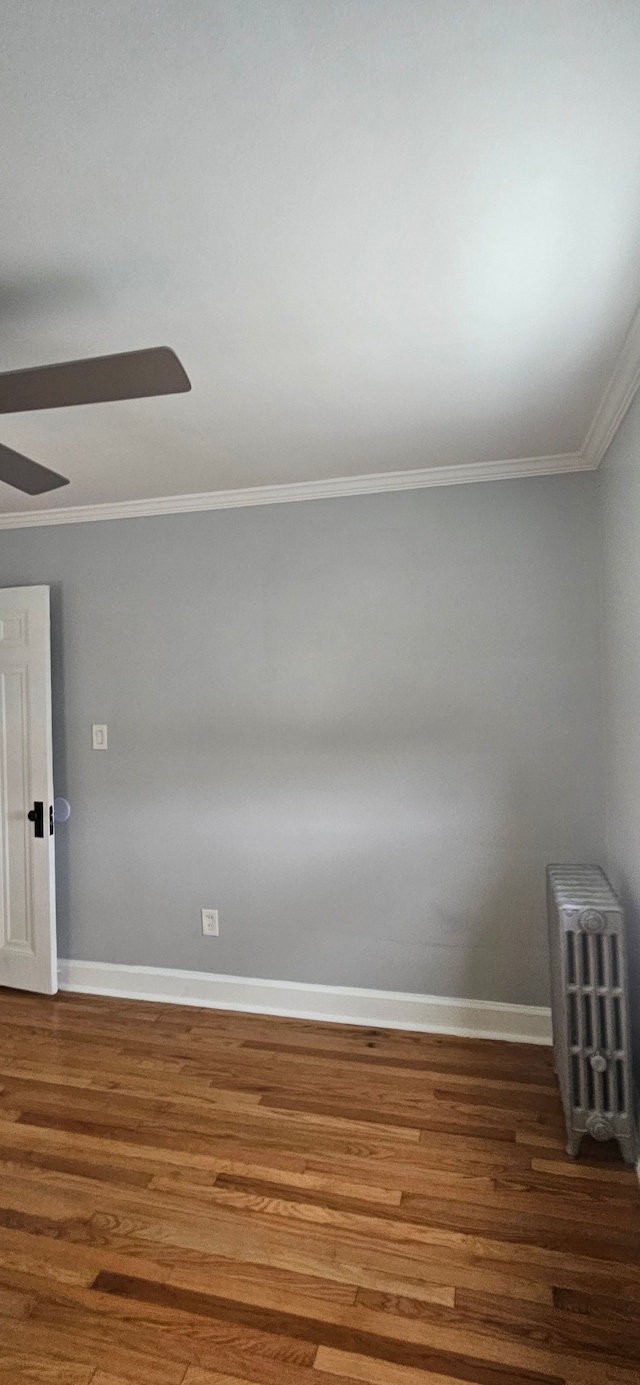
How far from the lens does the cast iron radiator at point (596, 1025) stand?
1.95 metres

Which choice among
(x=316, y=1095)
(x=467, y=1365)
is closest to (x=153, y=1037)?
(x=316, y=1095)

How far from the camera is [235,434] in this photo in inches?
90.1

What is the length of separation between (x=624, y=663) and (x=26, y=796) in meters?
2.68

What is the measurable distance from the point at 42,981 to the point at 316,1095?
1.53 metres

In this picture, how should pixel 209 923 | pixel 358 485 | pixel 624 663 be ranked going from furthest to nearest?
pixel 209 923 → pixel 358 485 → pixel 624 663

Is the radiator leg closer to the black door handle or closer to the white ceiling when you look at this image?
the white ceiling

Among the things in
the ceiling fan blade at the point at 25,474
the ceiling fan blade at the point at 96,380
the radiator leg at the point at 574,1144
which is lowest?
the radiator leg at the point at 574,1144

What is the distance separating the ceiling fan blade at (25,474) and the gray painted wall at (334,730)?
4.25ft

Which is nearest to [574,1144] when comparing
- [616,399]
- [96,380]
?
[616,399]

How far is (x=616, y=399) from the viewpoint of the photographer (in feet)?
6.53

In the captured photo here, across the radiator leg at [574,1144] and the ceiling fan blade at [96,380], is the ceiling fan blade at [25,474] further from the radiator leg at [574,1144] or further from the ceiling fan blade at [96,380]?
the radiator leg at [574,1144]

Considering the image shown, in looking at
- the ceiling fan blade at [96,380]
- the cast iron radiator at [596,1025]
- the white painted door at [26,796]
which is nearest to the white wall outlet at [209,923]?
the white painted door at [26,796]

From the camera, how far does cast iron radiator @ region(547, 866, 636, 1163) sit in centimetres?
195

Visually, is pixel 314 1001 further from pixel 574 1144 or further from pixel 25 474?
pixel 25 474
